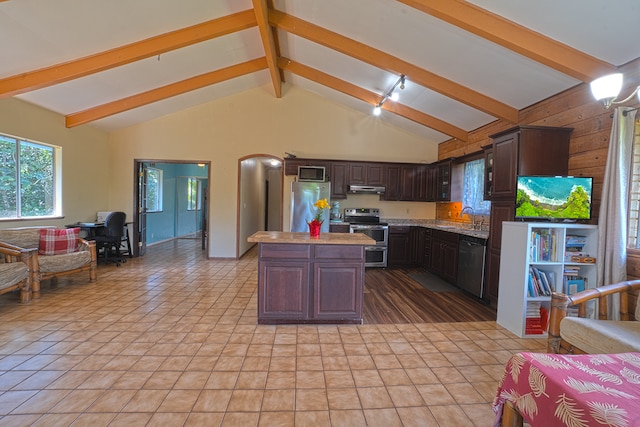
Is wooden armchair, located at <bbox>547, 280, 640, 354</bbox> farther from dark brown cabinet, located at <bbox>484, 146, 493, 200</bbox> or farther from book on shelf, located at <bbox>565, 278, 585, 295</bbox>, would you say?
dark brown cabinet, located at <bbox>484, 146, 493, 200</bbox>

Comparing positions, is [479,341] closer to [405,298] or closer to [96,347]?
[405,298]

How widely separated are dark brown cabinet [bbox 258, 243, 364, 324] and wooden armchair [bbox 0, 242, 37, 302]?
2.91 metres

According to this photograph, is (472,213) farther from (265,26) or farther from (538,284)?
(265,26)

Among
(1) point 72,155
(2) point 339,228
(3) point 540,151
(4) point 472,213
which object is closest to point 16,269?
(1) point 72,155

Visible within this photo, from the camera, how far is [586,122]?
2.95 metres

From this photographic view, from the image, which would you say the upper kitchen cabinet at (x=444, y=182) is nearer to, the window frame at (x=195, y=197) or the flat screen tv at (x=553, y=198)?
the flat screen tv at (x=553, y=198)

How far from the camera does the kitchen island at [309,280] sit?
2.89 meters

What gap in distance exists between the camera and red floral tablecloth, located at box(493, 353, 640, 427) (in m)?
1.01

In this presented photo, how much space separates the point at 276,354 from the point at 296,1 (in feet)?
12.9

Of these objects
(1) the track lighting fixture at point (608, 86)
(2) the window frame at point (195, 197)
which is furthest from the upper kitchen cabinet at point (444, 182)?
(2) the window frame at point (195, 197)

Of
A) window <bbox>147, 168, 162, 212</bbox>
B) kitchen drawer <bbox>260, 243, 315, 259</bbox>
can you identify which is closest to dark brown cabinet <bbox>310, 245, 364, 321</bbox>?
kitchen drawer <bbox>260, 243, 315, 259</bbox>

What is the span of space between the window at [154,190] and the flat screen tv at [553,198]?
25.9ft

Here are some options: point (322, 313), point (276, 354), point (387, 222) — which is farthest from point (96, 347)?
point (387, 222)

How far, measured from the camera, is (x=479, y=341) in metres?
2.71
